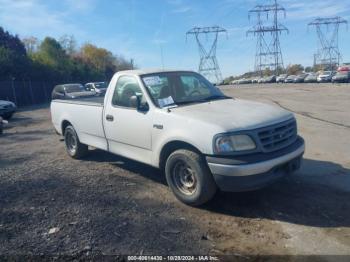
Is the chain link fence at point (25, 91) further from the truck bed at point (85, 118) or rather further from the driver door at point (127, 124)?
the driver door at point (127, 124)

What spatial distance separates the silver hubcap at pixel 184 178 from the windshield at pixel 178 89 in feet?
3.35

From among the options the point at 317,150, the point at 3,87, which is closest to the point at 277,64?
the point at 3,87

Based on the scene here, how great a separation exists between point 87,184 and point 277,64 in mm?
88950

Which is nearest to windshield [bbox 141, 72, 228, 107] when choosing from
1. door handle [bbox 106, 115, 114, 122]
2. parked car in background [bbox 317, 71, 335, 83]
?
door handle [bbox 106, 115, 114, 122]

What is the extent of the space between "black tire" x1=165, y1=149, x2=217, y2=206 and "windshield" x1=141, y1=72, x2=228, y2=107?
98cm

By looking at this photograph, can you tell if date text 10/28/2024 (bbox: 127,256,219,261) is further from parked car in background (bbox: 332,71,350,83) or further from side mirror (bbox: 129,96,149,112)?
parked car in background (bbox: 332,71,350,83)

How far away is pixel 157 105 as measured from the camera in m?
5.49

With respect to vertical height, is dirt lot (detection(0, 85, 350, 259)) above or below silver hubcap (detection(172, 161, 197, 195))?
below

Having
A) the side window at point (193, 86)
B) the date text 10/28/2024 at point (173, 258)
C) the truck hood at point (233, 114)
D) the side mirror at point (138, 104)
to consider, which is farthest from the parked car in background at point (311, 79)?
the date text 10/28/2024 at point (173, 258)

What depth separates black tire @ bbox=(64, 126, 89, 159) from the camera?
25.3 feet

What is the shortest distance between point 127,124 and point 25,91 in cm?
3345

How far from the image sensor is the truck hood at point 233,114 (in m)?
4.58

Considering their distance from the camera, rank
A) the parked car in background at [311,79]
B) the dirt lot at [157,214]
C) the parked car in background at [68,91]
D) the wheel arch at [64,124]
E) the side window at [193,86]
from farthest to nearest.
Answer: the parked car in background at [311,79]
the parked car in background at [68,91]
the wheel arch at [64,124]
the side window at [193,86]
the dirt lot at [157,214]

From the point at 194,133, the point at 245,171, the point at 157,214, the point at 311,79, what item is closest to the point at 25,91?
the point at 157,214
